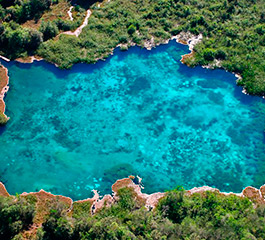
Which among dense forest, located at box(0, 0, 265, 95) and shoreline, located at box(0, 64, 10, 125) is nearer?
shoreline, located at box(0, 64, 10, 125)

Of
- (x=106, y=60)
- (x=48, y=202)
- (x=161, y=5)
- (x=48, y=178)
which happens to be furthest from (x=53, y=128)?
(x=161, y=5)

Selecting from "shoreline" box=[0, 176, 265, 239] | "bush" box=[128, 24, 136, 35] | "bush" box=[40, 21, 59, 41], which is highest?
"bush" box=[128, 24, 136, 35]

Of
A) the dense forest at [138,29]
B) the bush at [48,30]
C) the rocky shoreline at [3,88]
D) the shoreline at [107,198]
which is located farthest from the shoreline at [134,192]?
the bush at [48,30]

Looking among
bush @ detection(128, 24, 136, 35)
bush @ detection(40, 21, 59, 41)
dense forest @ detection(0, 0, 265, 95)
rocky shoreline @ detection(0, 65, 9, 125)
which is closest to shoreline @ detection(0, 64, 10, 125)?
rocky shoreline @ detection(0, 65, 9, 125)

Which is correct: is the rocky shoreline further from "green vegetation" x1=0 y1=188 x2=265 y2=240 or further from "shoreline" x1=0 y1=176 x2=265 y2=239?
"green vegetation" x1=0 y1=188 x2=265 y2=240

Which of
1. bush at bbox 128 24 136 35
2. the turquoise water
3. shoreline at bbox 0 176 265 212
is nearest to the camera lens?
shoreline at bbox 0 176 265 212

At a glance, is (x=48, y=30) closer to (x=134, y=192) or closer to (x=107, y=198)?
(x=107, y=198)

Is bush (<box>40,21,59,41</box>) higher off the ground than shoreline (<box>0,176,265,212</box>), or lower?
higher

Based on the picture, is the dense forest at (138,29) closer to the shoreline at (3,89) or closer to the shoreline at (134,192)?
the shoreline at (3,89)
